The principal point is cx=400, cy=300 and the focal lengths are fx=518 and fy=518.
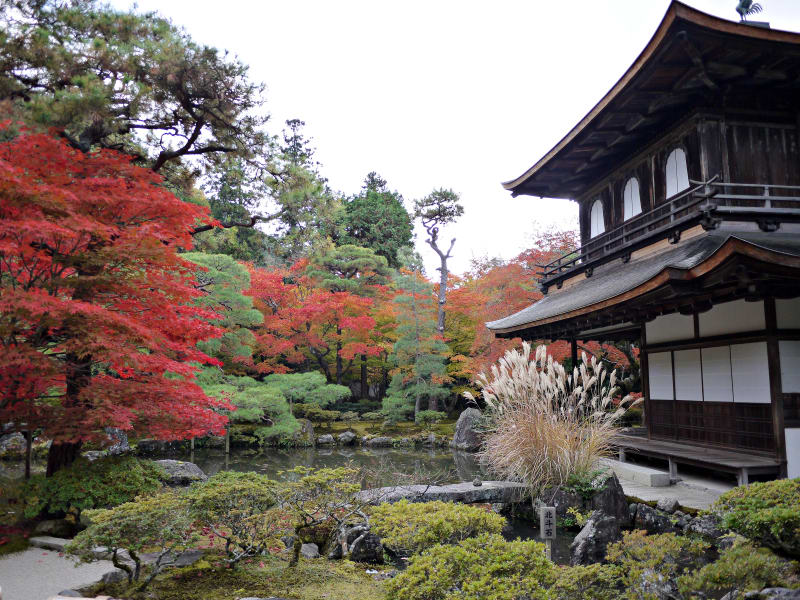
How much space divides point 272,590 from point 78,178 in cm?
435

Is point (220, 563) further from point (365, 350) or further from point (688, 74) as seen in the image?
point (365, 350)

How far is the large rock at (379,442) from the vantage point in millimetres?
16291

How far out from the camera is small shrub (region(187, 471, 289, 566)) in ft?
12.4

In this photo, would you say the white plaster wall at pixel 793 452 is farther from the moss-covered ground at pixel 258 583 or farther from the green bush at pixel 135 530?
the green bush at pixel 135 530

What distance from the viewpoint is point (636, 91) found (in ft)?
25.3

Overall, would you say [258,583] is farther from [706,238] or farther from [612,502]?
[706,238]

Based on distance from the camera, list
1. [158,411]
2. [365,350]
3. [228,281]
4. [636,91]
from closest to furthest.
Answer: [158,411], [636,91], [228,281], [365,350]

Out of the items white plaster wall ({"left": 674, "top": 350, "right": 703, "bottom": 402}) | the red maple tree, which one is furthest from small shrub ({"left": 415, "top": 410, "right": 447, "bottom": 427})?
the red maple tree

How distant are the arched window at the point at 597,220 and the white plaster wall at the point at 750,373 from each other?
15.5 ft

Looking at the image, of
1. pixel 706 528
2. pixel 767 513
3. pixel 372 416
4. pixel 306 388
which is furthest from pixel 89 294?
pixel 372 416

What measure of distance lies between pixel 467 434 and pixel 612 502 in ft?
31.8

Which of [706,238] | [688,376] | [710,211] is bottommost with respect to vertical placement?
[688,376]

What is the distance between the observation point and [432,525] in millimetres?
3484

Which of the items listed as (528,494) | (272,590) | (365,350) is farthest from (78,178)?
(365,350)
